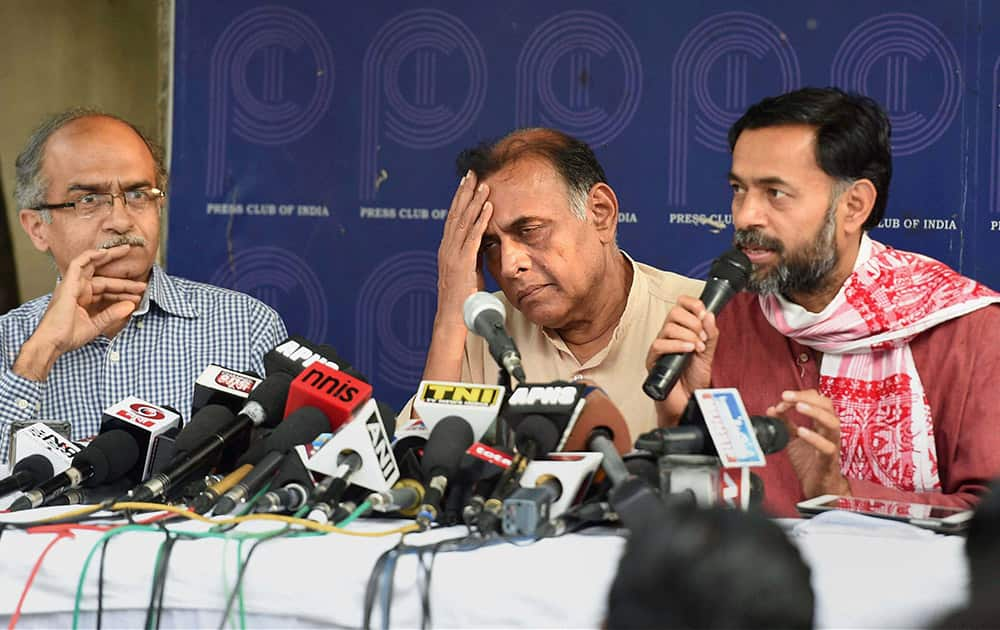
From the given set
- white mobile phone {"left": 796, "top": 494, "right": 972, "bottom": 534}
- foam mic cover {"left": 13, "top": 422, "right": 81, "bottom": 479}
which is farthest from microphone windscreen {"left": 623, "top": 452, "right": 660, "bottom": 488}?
foam mic cover {"left": 13, "top": 422, "right": 81, "bottom": 479}

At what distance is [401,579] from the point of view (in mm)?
1374

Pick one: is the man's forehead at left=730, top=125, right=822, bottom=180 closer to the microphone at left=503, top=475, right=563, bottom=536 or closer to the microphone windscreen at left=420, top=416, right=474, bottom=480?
the microphone windscreen at left=420, top=416, right=474, bottom=480

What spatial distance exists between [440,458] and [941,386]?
45.7 inches

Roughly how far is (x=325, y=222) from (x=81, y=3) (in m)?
1.18

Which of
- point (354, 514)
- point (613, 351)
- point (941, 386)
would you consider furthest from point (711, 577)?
point (613, 351)

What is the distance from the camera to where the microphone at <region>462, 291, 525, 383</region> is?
5.70 ft

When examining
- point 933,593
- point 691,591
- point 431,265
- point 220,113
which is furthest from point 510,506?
point 220,113

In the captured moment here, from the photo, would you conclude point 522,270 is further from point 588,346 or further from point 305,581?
point 305,581

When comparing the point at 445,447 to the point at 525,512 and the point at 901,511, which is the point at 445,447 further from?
the point at 901,511

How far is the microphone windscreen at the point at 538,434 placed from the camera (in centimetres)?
163

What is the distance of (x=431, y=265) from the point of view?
3596 millimetres

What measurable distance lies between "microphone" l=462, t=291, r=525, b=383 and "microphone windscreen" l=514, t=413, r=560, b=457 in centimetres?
10

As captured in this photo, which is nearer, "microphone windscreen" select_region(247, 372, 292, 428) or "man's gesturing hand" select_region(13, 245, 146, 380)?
"microphone windscreen" select_region(247, 372, 292, 428)

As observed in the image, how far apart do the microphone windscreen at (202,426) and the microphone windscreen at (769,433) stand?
32.1 inches
